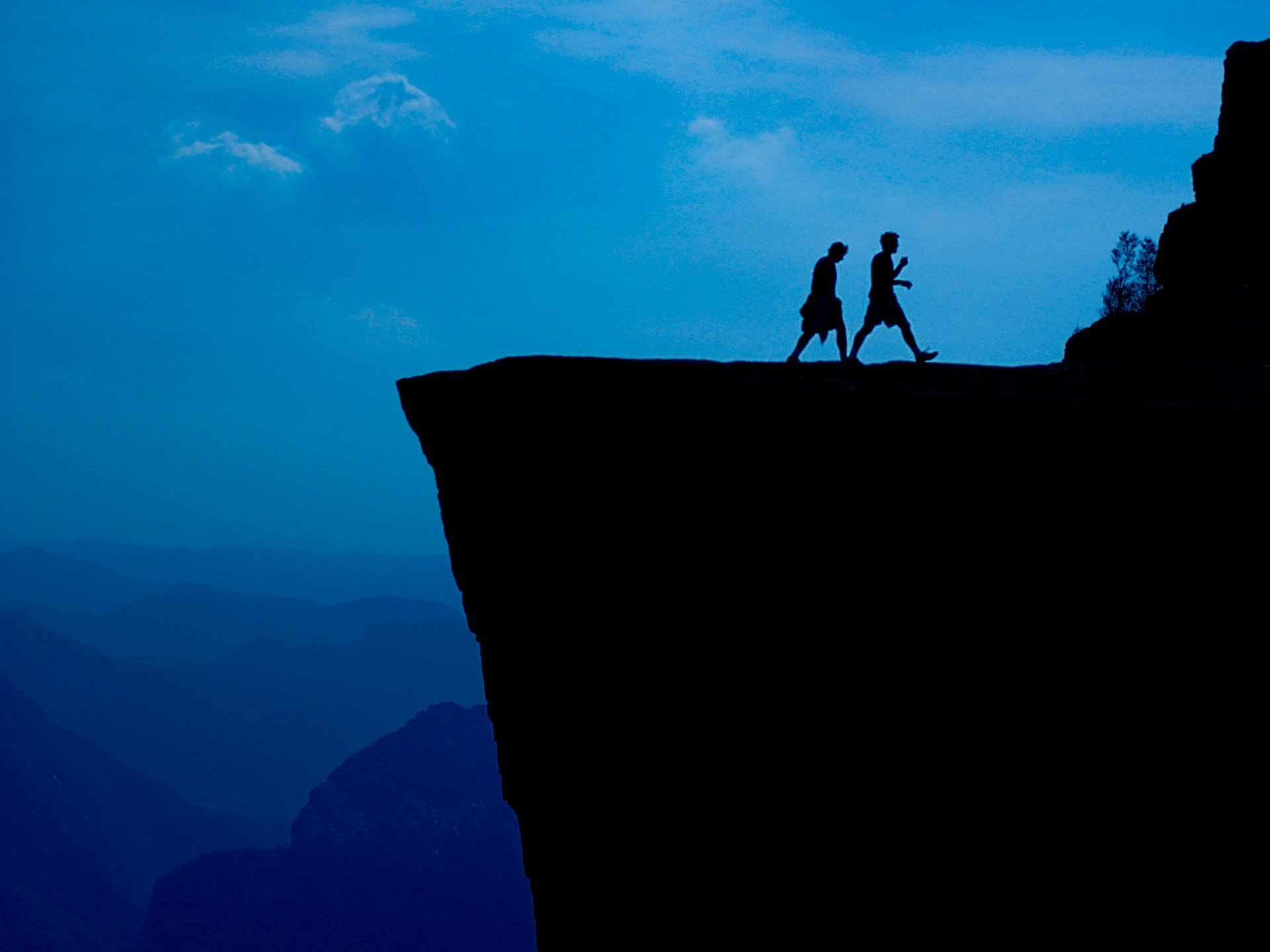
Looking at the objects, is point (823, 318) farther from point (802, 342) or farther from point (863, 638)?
point (863, 638)

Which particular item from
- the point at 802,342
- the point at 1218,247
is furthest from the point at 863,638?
the point at 1218,247

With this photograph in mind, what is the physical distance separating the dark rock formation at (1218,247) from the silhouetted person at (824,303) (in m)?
11.2

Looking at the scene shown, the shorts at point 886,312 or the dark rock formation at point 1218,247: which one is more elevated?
the dark rock formation at point 1218,247

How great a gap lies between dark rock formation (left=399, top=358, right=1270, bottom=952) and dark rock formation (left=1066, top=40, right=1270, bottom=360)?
1207 centimetres

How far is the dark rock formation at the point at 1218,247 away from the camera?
2038 centimetres

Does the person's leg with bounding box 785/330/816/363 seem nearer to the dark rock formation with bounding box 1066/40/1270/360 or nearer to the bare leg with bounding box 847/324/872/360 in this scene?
the bare leg with bounding box 847/324/872/360

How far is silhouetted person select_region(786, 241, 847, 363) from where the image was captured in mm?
11531

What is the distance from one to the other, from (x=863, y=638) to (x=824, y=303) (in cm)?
518

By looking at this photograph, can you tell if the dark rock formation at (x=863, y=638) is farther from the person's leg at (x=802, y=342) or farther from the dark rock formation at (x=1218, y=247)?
the dark rock formation at (x=1218, y=247)

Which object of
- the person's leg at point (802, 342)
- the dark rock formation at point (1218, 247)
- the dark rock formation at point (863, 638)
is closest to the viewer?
the dark rock formation at point (863, 638)

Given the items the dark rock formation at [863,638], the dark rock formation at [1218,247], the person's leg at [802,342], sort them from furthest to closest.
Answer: the dark rock formation at [1218,247] < the person's leg at [802,342] < the dark rock formation at [863,638]

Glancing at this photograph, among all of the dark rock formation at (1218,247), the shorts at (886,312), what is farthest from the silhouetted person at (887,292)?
the dark rock formation at (1218,247)

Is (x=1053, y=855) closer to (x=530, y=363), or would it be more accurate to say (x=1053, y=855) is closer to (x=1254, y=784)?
(x=1254, y=784)

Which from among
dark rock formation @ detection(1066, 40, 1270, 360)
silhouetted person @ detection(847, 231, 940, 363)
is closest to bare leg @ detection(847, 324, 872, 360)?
silhouetted person @ detection(847, 231, 940, 363)
